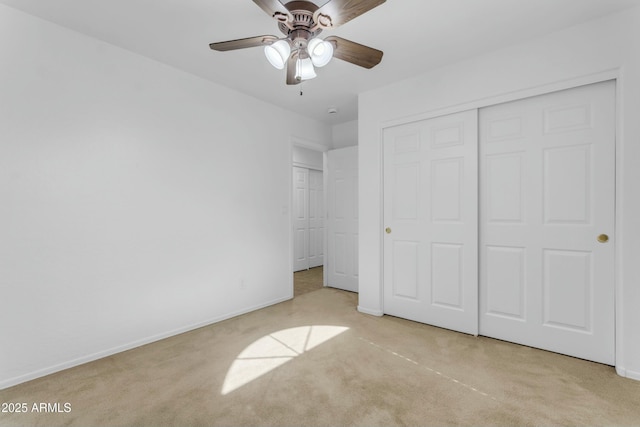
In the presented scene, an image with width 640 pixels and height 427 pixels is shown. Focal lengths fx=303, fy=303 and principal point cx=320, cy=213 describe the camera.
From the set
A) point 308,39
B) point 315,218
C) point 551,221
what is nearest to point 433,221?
point 551,221

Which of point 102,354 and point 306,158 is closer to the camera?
point 102,354

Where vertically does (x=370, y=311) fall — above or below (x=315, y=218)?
below

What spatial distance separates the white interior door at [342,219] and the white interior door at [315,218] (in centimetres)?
151

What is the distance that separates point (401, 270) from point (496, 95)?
6.05 feet

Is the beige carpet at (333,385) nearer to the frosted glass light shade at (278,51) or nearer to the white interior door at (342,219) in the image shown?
the white interior door at (342,219)

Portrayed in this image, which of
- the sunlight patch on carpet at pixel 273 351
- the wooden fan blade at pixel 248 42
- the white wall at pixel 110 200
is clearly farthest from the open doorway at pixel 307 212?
the wooden fan blade at pixel 248 42

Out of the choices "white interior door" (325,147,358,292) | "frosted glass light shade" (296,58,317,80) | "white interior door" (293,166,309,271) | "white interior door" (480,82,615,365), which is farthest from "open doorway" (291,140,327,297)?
"frosted glass light shade" (296,58,317,80)

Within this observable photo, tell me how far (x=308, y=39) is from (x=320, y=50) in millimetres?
179

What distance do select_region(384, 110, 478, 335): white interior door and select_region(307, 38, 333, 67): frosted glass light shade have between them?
1.63 meters

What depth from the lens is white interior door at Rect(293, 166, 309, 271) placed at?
5777 millimetres

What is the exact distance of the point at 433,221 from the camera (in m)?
2.98

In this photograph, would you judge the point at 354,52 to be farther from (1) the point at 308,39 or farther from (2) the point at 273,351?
(2) the point at 273,351

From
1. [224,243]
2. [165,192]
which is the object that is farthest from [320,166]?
[165,192]

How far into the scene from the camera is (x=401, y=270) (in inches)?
126
